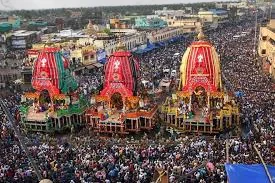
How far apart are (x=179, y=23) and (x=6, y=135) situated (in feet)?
225

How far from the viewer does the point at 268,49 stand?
165 ft

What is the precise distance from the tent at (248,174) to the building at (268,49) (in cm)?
2954

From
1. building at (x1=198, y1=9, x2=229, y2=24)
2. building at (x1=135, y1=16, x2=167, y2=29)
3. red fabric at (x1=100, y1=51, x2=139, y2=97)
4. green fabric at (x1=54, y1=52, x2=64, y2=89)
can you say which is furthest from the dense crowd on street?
building at (x1=198, y1=9, x2=229, y2=24)

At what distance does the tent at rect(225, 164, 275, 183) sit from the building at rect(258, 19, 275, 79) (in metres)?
29.5

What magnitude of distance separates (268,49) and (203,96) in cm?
2293

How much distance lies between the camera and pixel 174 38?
78625mm

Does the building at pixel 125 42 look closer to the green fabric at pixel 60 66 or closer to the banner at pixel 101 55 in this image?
the banner at pixel 101 55

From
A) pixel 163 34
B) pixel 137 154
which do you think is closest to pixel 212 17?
pixel 163 34

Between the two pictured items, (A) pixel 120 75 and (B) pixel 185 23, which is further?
(B) pixel 185 23

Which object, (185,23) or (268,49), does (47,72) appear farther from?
(185,23)

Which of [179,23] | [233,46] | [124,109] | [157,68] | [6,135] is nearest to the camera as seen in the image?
[6,135]

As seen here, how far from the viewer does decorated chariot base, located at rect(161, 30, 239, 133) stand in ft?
96.3

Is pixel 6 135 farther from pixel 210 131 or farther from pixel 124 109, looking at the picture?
pixel 210 131

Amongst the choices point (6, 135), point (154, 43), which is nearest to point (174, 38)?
point (154, 43)
